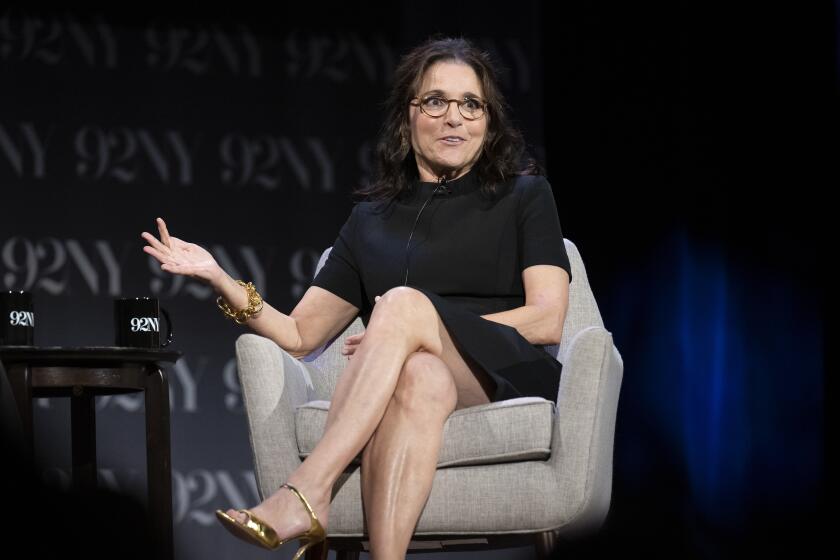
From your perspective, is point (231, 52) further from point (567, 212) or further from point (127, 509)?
point (127, 509)

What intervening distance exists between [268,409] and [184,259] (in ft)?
1.26

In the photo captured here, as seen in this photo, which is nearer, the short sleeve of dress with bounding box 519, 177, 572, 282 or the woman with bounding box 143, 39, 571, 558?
the woman with bounding box 143, 39, 571, 558

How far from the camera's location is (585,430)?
2105 millimetres

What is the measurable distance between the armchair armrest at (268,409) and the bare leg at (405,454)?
0.18 m

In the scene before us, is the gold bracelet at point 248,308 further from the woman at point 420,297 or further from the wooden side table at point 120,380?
the wooden side table at point 120,380

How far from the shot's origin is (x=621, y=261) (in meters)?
3.50

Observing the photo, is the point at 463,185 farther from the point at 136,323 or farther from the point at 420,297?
the point at 136,323

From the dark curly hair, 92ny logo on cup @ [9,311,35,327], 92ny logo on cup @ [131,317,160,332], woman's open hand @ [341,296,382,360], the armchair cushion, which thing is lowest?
the armchair cushion

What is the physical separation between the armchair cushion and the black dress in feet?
0.62

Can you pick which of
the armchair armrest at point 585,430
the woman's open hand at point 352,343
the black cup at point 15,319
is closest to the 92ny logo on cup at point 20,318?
the black cup at point 15,319

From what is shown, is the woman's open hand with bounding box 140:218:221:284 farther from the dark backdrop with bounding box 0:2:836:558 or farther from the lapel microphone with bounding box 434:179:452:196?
the dark backdrop with bounding box 0:2:836:558

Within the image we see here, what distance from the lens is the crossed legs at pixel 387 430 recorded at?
1.93 m

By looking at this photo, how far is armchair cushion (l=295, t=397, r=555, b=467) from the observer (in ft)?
6.73

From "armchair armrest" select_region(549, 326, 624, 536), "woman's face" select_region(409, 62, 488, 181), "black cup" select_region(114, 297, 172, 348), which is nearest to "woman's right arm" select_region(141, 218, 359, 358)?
"black cup" select_region(114, 297, 172, 348)
